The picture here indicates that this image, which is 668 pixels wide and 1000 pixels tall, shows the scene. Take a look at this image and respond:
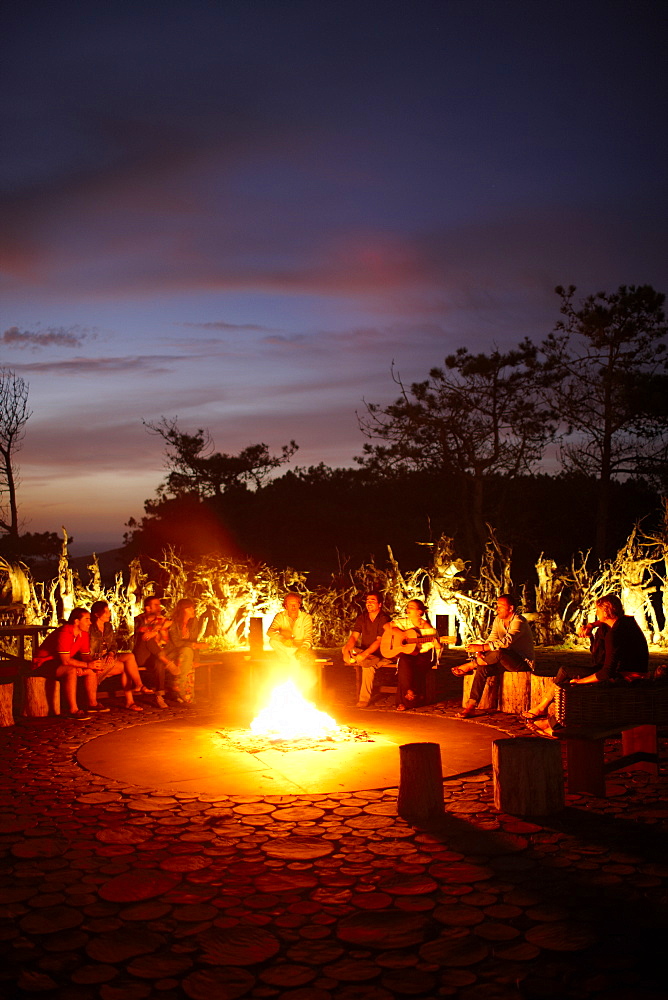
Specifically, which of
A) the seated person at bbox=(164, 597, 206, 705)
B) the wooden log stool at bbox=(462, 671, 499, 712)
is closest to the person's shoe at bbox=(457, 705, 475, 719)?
the wooden log stool at bbox=(462, 671, 499, 712)

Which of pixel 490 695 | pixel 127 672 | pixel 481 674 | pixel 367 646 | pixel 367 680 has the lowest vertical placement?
pixel 490 695

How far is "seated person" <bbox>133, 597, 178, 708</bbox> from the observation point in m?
9.09

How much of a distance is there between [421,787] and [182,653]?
456 cm

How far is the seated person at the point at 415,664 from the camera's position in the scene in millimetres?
8891

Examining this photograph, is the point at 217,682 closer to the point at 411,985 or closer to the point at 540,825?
the point at 540,825

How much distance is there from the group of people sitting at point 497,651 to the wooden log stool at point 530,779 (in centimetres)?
174

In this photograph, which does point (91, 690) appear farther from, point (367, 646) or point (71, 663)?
point (367, 646)

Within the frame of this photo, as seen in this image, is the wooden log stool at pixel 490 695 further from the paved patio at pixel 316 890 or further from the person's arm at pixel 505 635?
the paved patio at pixel 316 890

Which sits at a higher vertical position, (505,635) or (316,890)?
(505,635)

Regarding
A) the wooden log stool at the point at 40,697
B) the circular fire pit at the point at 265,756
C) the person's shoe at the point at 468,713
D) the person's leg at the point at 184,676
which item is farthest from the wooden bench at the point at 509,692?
the wooden log stool at the point at 40,697

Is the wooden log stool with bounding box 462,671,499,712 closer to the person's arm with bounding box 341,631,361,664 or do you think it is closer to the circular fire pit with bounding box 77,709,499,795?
the circular fire pit with bounding box 77,709,499,795

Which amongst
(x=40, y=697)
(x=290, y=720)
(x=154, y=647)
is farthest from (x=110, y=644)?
(x=290, y=720)

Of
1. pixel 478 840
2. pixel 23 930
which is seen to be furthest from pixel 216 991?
pixel 478 840

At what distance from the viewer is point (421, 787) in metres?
4.99
